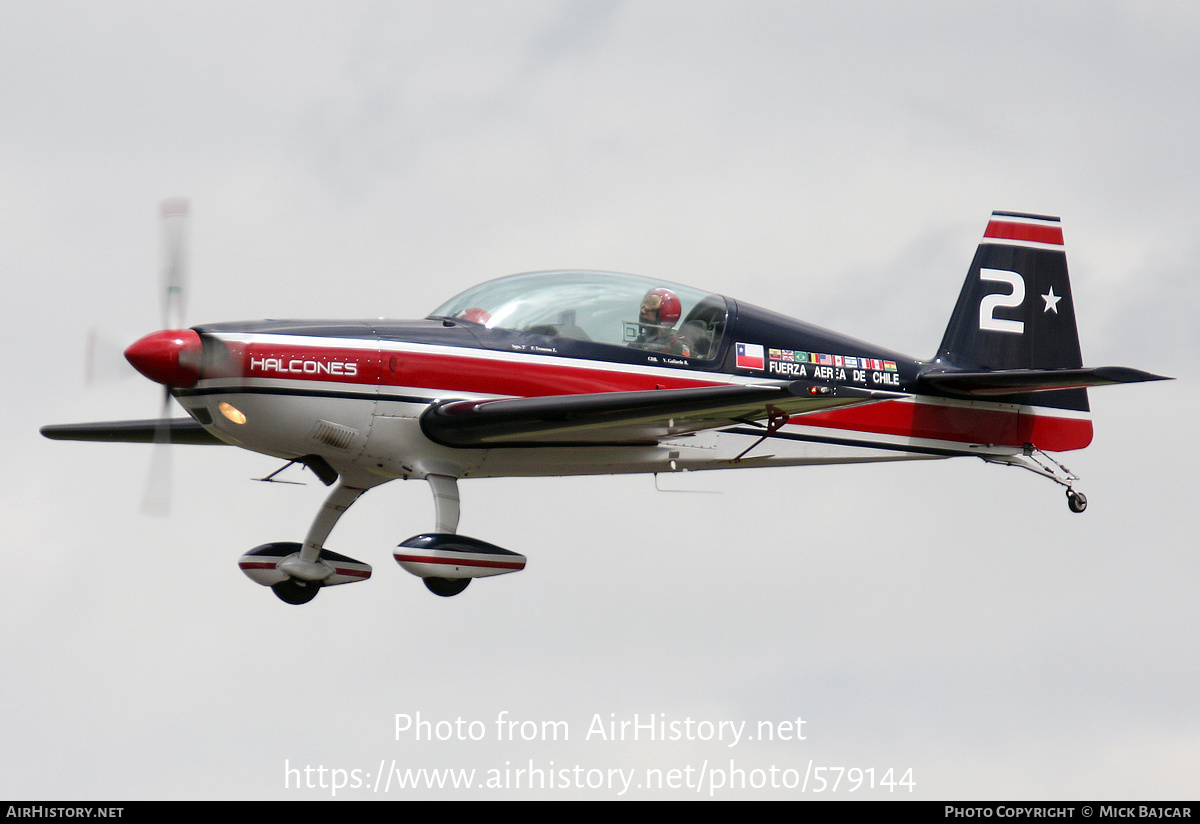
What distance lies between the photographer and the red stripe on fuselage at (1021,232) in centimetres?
1917

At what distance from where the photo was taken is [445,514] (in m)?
15.1

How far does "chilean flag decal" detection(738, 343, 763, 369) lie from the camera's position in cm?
1641

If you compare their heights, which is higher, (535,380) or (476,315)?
(476,315)

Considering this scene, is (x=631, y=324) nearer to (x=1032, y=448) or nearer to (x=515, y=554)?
(x=515, y=554)

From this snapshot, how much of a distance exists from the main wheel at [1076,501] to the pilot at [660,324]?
518 cm

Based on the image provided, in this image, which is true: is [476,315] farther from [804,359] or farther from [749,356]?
[804,359]

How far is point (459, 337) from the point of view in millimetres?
15289

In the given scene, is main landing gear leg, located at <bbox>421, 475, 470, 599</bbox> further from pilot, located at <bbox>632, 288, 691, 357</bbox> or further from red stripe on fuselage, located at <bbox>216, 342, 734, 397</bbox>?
pilot, located at <bbox>632, 288, 691, 357</bbox>

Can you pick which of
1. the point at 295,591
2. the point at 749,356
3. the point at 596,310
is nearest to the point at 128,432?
the point at 295,591

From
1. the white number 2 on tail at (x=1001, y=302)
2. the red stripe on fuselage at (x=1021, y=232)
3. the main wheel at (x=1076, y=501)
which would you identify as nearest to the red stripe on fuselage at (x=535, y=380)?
the main wheel at (x=1076, y=501)

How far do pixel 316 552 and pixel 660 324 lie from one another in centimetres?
426

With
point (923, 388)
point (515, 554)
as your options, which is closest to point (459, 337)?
point (515, 554)

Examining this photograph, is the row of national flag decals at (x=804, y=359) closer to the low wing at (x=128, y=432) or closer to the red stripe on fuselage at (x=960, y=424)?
the red stripe on fuselage at (x=960, y=424)

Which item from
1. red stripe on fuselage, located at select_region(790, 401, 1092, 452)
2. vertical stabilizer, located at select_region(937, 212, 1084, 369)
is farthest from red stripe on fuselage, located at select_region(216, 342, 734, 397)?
vertical stabilizer, located at select_region(937, 212, 1084, 369)
